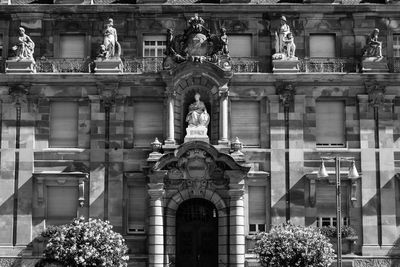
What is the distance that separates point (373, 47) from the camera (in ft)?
116

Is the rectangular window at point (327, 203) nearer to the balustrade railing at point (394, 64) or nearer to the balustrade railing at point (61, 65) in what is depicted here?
the balustrade railing at point (394, 64)

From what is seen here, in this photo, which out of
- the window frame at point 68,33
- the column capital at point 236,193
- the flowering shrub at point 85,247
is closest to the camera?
the flowering shrub at point 85,247

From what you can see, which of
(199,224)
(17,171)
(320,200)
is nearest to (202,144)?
(199,224)

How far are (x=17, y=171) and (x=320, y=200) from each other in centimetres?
1404

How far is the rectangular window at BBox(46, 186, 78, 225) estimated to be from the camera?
34.7 meters

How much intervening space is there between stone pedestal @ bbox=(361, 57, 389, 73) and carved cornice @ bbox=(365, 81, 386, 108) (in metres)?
0.65

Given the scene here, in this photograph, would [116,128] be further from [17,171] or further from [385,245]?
[385,245]

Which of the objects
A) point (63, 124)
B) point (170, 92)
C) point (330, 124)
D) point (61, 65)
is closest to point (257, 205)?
point (330, 124)

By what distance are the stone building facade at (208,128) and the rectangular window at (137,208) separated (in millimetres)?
53

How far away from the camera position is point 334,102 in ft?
117

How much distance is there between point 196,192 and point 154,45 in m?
7.77

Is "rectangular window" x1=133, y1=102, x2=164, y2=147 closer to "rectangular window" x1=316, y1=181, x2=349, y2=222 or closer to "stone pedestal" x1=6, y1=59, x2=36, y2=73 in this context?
"stone pedestal" x1=6, y1=59, x2=36, y2=73

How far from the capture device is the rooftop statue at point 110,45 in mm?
35250

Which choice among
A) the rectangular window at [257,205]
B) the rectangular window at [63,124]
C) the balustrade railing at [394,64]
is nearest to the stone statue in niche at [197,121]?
the rectangular window at [257,205]
